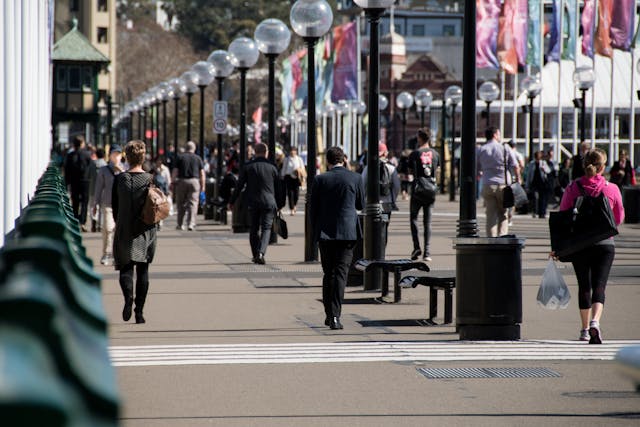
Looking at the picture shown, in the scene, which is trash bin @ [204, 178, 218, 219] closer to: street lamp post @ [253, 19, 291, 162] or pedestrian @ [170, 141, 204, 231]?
pedestrian @ [170, 141, 204, 231]

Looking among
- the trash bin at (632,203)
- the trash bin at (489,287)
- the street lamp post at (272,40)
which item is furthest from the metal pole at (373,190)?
the trash bin at (632,203)

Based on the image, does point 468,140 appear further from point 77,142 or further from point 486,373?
point 77,142

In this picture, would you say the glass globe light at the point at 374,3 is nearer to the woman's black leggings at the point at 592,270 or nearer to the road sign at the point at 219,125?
the woman's black leggings at the point at 592,270

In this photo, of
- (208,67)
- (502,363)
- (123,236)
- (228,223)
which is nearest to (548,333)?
(502,363)

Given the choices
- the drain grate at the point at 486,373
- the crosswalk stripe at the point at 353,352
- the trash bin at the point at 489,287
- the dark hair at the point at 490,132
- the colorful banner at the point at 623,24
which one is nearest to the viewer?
the drain grate at the point at 486,373

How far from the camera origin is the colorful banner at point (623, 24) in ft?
141

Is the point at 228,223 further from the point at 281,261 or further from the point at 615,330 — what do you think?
the point at 615,330

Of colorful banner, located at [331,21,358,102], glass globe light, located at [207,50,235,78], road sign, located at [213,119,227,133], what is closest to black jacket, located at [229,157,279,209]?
glass globe light, located at [207,50,235,78]

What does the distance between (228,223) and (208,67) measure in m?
4.85

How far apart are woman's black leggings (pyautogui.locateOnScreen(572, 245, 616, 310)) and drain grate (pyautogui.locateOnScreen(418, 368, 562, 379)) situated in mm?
1785

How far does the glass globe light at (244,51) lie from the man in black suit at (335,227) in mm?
15834

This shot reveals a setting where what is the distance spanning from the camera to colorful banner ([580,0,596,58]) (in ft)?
155

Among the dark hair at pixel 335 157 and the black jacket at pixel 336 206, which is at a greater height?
the dark hair at pixel 335 157

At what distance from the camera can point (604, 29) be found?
44344 millimetres
